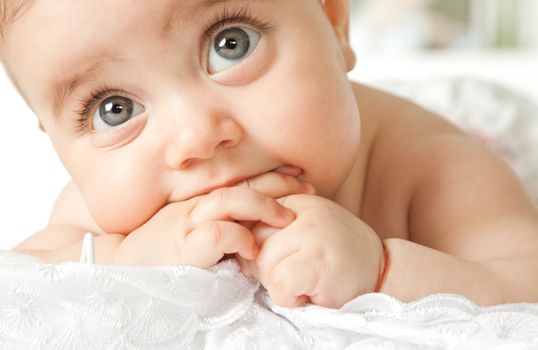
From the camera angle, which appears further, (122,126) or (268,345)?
(122,126)

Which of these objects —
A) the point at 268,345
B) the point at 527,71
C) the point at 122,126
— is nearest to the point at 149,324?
the point at 268,345

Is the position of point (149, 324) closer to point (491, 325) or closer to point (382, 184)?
point (491, 325)

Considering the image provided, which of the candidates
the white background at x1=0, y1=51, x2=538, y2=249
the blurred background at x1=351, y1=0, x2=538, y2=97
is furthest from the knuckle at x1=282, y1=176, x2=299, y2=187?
the blurred background at x1=351, y1=0, x2=538, y2=97

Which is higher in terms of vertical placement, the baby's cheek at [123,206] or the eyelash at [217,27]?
the eyelash at [217,27]

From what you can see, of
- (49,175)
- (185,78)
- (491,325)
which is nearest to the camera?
(491,325)

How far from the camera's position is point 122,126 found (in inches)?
34.1

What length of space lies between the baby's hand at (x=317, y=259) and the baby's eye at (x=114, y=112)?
7.9 inches

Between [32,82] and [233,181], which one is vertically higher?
[32,82]

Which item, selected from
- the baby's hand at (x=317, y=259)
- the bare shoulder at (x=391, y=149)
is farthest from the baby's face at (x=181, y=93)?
the bare shoulder at (x=391, y=149)

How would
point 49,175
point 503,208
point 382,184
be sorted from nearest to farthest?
point 503,208 → point 382,184 → point 49,175

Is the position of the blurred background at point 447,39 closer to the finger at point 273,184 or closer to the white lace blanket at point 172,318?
the finger at point 273,184

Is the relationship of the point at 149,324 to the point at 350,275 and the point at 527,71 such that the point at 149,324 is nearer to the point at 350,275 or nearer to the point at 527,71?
the point at 350,275

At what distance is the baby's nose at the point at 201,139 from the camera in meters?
0.79

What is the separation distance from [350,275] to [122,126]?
302 mm
